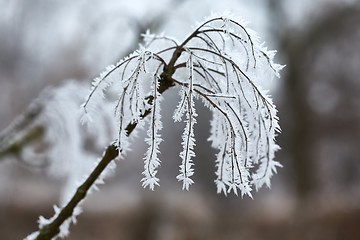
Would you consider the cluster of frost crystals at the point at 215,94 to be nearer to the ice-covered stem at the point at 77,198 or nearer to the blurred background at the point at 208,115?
the ice-covered stem at the point at 77,198

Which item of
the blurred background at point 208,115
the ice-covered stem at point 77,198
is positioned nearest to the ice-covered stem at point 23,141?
the blurred background at point 208,115

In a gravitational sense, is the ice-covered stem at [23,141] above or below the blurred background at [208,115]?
below

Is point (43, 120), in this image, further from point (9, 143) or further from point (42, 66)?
point (42, 66)

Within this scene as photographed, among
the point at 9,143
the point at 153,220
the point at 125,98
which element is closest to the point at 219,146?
the point at 125,98

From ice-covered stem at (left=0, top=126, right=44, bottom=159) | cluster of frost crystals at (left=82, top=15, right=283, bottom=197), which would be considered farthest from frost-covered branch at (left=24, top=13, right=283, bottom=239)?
ice-covered stem at (left=0, top=126, right=44, bottom=159)

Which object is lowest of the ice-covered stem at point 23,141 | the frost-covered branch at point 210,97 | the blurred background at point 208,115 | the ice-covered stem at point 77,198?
the ice-covered stem at point 77,198

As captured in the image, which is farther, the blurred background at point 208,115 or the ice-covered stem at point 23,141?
the blurred background at point 208,115
